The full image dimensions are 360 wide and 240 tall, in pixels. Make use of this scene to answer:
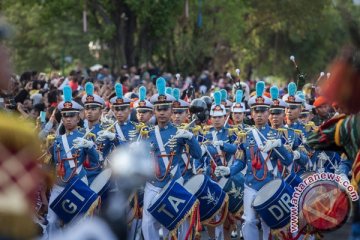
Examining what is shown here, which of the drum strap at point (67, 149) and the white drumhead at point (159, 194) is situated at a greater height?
the drum strap at point (67, 149)

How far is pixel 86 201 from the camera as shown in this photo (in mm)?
13539

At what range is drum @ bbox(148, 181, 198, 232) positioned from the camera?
13.2 metres

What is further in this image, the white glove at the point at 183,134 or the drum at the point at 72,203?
the drum at the point at 72,203

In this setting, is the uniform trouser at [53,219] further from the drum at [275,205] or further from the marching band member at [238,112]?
the marching band member at [238,112]

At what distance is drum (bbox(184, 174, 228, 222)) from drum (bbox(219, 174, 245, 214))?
74 centimetres

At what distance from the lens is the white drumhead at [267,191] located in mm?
13484

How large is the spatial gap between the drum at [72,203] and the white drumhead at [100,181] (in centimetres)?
52

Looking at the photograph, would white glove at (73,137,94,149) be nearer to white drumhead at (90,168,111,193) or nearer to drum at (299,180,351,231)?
white drumhead at (90,168,111,193)

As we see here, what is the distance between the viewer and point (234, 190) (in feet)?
51.1

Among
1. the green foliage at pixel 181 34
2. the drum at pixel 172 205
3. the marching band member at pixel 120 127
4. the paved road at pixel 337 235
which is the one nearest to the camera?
the drum at pixel 172 205

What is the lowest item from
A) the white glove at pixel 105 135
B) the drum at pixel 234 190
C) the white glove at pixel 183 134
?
the drum at pixel 234 190

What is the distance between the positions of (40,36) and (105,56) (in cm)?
1647

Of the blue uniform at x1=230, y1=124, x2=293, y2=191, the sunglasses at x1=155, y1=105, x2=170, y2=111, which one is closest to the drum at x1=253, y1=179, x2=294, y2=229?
the blue uniform at x1=230, y1=124, x2=293, y2=191
